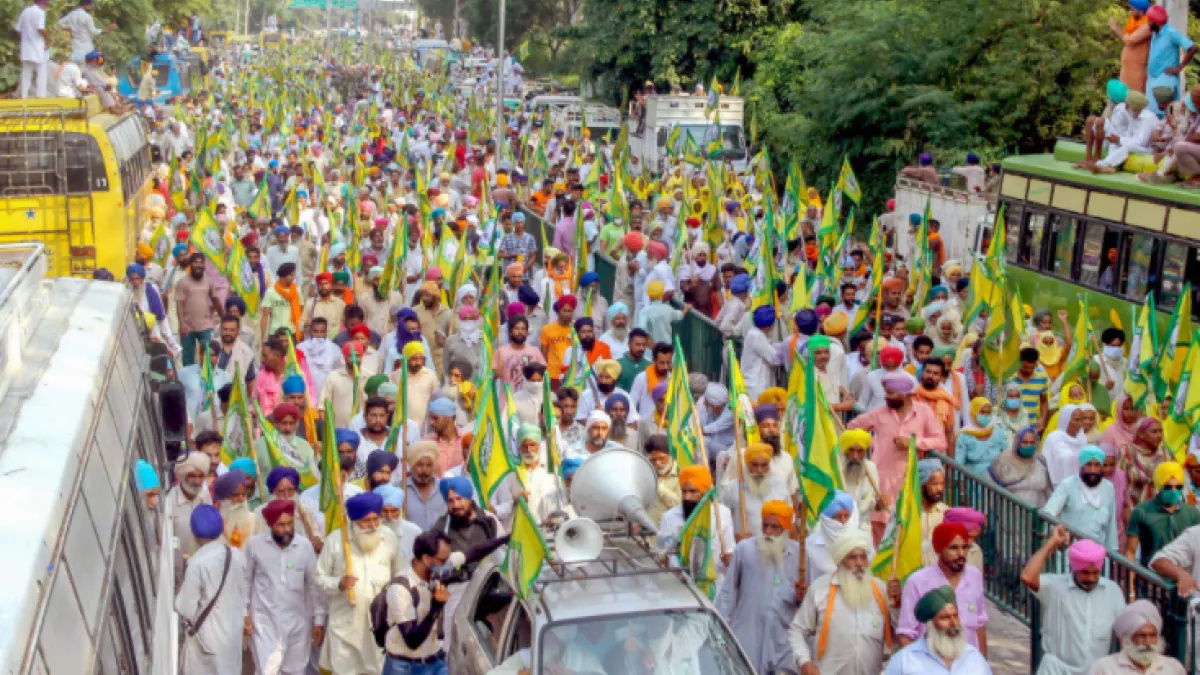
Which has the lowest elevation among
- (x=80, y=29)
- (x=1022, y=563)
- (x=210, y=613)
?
(x=1022, y=563)

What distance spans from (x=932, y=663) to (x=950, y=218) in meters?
13.0

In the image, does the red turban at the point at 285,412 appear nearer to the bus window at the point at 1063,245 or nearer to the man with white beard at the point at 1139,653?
the man with white beard at the point at 1139,653

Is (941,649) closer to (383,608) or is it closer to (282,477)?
(383,608)

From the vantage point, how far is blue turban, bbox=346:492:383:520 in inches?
295

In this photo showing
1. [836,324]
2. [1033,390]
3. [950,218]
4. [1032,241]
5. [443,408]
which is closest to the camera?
[443,408]

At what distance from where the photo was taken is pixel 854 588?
704 cm

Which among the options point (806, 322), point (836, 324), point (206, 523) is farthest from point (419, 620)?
point (836, 324)

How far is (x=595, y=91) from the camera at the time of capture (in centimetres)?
4831

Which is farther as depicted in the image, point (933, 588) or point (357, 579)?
point (357, 579)

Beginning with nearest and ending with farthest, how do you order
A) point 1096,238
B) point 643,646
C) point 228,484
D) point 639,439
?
point 643,646 < point 228,484 < point 639,439 < point 1096,238

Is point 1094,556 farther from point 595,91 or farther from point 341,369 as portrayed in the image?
point 595,91

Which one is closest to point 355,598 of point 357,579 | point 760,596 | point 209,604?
point 357,579

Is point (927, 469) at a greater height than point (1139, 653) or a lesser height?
greater

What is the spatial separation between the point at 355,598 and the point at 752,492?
2.12 meters
